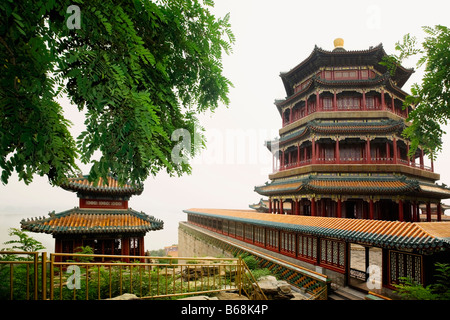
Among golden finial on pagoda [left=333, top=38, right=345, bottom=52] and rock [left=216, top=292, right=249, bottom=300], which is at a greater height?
golden finial on pagoda [left=333, top=38, right=345, bottom=52]

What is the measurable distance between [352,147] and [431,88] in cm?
1311

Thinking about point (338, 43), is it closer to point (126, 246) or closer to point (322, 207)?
point (322, 207)

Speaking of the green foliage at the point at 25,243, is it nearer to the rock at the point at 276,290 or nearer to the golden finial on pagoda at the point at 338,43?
the rock at the point at 276,290

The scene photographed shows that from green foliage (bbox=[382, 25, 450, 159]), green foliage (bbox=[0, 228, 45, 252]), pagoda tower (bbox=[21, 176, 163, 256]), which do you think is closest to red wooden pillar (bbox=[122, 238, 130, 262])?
pagoda tower (bbox=[21, 176, 163, 256])

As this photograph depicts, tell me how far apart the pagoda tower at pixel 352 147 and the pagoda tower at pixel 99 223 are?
1112 centimetres

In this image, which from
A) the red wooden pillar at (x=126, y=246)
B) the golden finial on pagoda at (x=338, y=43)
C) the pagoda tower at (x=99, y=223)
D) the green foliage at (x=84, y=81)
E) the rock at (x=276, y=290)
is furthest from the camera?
the golden finial on pagoda at (x=338, y=43)

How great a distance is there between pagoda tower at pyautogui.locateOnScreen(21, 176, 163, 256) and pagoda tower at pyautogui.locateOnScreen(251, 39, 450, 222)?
11121mm

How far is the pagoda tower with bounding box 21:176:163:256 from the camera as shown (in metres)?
8.55

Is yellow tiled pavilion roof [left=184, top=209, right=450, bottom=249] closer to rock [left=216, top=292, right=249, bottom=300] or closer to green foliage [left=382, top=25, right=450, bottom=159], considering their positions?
green foliage [left=382, top=25, right=450, bottom=159]

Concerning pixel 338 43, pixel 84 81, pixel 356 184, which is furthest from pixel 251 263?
pixel 338 43

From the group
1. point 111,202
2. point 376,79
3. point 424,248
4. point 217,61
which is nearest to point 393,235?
point 424,248

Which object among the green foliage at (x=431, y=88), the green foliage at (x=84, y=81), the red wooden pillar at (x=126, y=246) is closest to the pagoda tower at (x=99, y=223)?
the red wooden pillar at (x=126, y=246)

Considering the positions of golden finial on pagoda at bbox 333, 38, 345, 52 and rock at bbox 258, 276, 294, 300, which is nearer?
rock at bbox 258, 276, 294, 300

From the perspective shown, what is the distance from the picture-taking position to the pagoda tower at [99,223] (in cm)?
855
